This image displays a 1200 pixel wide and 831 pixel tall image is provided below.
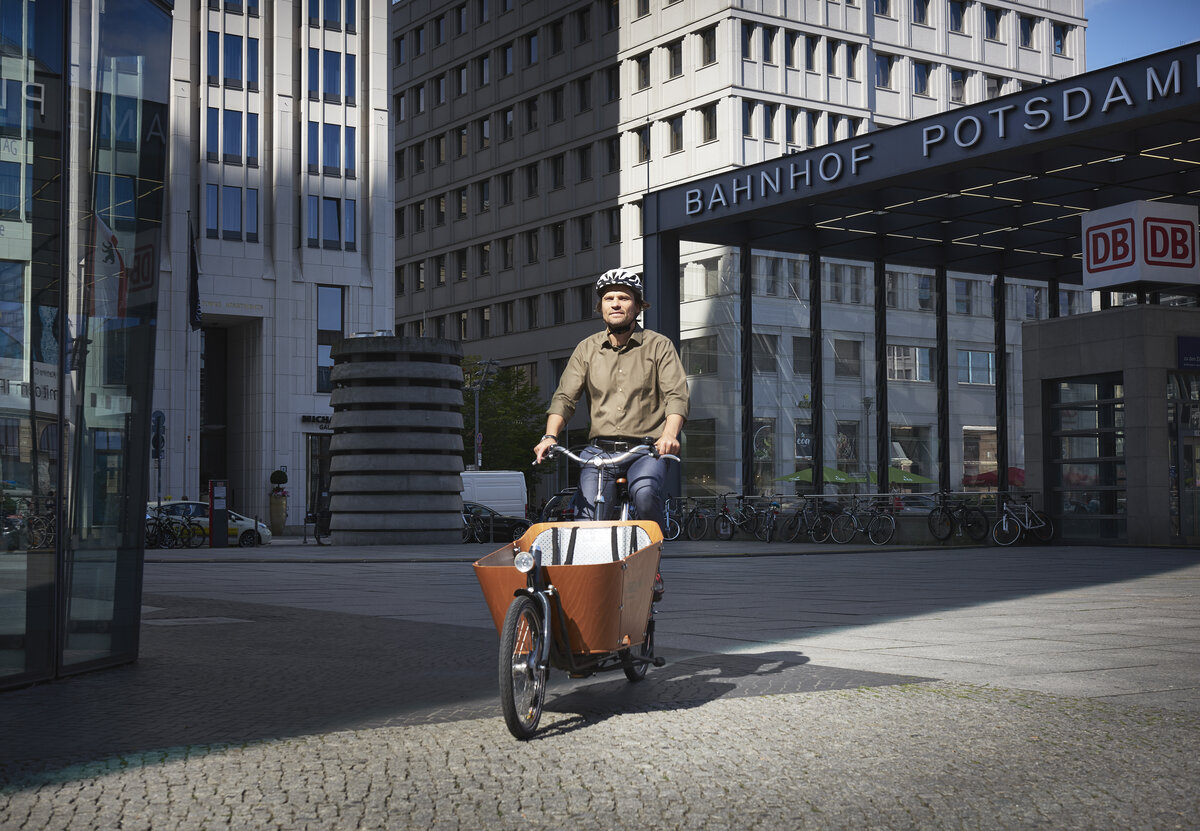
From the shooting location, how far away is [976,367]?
3203cm

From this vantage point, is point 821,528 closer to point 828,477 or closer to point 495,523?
point 828,477

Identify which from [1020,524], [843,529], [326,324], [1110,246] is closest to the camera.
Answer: [1110,246]

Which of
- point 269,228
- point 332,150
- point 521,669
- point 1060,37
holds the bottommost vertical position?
point 521,669

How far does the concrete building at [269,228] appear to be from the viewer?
51844mm

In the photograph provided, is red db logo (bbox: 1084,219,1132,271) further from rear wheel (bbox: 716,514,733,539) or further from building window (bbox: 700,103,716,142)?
building window (bbox: 700,103,716,142)

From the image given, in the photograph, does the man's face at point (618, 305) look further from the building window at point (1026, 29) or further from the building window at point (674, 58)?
the building window at point (1026, 29)

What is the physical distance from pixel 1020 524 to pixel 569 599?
2087 cm

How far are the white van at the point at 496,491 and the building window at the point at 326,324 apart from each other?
14.8m

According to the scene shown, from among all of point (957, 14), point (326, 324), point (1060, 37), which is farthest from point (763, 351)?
point (1060, 37)

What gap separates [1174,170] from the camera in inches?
971

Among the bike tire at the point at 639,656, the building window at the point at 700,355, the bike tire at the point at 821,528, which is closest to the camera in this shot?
the bike tire at the point at 639,656

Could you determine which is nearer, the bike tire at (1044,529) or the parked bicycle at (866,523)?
the bike tire at (1044,529)

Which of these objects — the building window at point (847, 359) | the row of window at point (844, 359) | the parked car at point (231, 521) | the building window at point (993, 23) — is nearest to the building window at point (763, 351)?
the row of window at point (844, 359)

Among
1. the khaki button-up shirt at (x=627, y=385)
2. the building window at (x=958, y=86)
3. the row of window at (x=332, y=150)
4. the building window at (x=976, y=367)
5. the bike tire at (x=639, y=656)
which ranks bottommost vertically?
the bike tire at (x=639, y=656)
